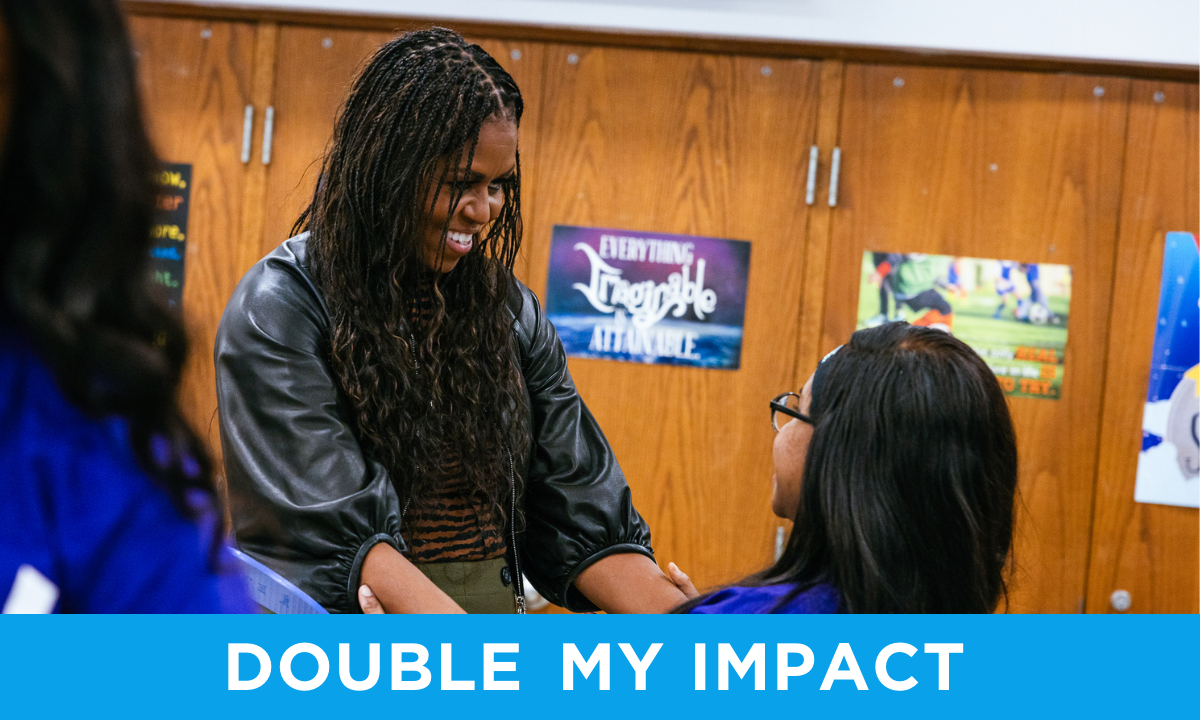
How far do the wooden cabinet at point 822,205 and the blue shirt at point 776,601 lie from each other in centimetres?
168

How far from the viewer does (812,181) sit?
257 cm

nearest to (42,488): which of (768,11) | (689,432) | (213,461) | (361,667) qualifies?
(213,461)

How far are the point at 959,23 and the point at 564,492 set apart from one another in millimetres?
1915

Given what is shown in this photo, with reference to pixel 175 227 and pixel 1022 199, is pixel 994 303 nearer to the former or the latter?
pixel 1022 199

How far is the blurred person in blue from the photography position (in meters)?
0.41

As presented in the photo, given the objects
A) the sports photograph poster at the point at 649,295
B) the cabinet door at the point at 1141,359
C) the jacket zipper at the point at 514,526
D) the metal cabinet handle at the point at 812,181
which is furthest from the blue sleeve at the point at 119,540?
the cabinet door at the point at 1141,359

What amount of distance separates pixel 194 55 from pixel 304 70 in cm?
32

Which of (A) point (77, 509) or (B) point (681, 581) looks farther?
(B) point (681, 581)

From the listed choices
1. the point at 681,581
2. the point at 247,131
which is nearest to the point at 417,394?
the point at 681,581

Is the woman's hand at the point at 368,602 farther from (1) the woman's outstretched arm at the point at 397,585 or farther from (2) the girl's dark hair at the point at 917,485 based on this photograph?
(2) the girl's dark hair at the point at 917,485

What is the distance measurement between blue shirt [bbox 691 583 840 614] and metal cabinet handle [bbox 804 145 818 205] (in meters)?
1.80

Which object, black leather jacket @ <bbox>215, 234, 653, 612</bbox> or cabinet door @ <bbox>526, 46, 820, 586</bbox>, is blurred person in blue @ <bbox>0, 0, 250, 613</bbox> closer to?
black leather jacket @ <bbox>215, 234, 653, 612</bbox>

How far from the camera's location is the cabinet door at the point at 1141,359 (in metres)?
2.55

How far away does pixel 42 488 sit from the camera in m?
0.43
